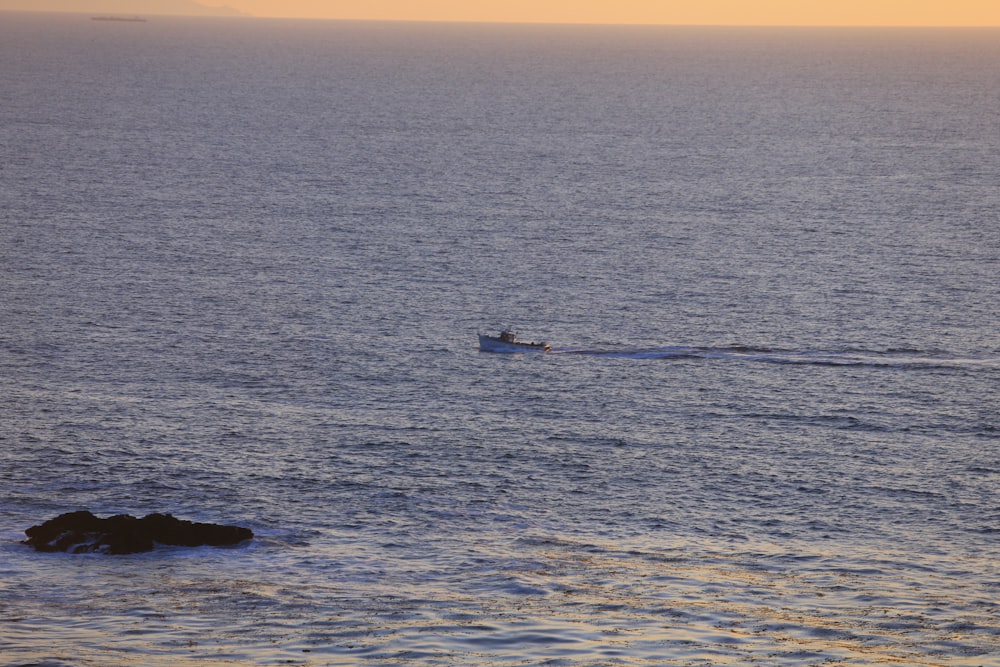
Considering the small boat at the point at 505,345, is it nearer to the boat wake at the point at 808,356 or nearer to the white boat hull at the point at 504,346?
the white boat hull at the point at 504,346

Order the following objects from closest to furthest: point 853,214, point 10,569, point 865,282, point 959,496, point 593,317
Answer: point 10,569, point 959,496, point 593,317, point 865,282, point 853,214

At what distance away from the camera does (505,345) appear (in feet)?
408

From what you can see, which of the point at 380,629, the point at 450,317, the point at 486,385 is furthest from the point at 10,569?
the point at 450,317

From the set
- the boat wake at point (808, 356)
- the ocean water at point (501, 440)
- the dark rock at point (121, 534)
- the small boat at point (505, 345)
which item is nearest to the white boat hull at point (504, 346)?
the small boat at point (505, 345)

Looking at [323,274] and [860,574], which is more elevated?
[323,274]

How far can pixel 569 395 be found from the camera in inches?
4476

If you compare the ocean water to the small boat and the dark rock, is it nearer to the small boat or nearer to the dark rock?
the dark rock

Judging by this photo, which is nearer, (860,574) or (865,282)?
(860,574)

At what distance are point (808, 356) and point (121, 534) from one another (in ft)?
219

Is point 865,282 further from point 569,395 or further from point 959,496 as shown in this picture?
point 959,496

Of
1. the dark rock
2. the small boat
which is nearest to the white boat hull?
the small boat

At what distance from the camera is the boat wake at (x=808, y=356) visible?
12019 cm

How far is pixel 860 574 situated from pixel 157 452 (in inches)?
1918

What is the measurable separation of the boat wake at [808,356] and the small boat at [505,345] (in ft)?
5.05
